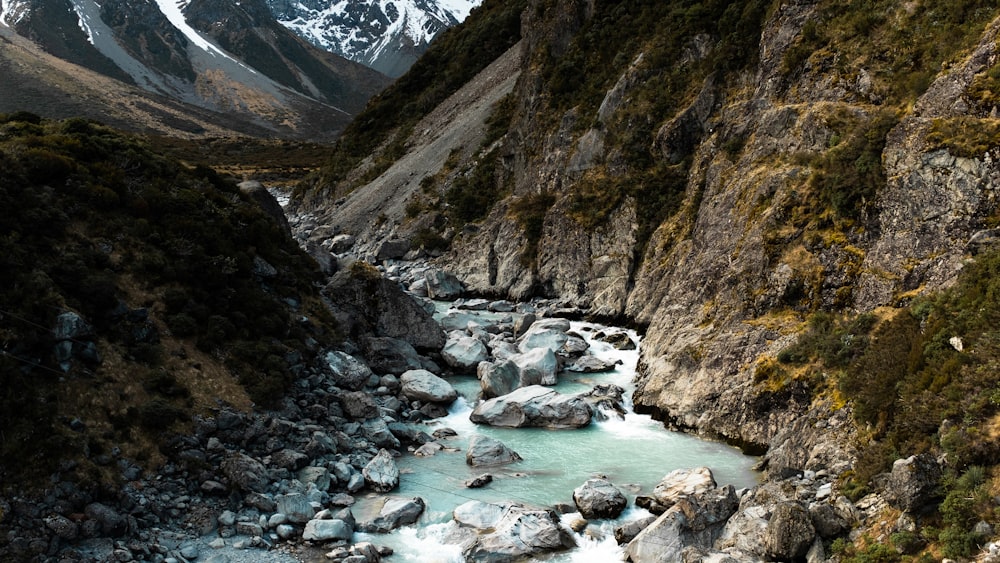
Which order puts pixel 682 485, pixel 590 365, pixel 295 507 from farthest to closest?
pixel 590 365
pixel 682 485
pixel 295 507

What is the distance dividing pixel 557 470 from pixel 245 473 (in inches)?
399

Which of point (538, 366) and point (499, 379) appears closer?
point (499, 379)

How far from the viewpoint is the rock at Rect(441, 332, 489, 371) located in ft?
114

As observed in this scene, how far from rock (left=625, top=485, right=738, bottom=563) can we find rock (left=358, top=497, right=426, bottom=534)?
6231mm

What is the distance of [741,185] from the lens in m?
33.0

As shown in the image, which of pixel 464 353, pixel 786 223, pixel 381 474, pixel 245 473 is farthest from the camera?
pixel 464 353

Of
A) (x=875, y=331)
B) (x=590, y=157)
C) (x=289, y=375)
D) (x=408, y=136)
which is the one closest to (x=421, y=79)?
(x=408, y=136)

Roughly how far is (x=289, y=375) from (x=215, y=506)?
26.8 ft

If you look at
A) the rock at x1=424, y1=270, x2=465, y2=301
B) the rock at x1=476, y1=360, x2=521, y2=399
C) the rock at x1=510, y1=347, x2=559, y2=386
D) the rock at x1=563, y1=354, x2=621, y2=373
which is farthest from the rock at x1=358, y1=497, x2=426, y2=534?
the rock at x1=424, y1=270, x2=465, y2=301

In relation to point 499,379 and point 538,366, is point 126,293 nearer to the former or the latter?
point 499,379

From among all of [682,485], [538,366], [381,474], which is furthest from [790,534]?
[538,366]

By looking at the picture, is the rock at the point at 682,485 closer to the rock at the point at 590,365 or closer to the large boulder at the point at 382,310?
the rock at the point at 590,365

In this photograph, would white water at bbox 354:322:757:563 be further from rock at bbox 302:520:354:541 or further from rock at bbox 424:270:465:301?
rock at bbox 424:270:465:301

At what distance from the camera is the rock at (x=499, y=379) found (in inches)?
1217
